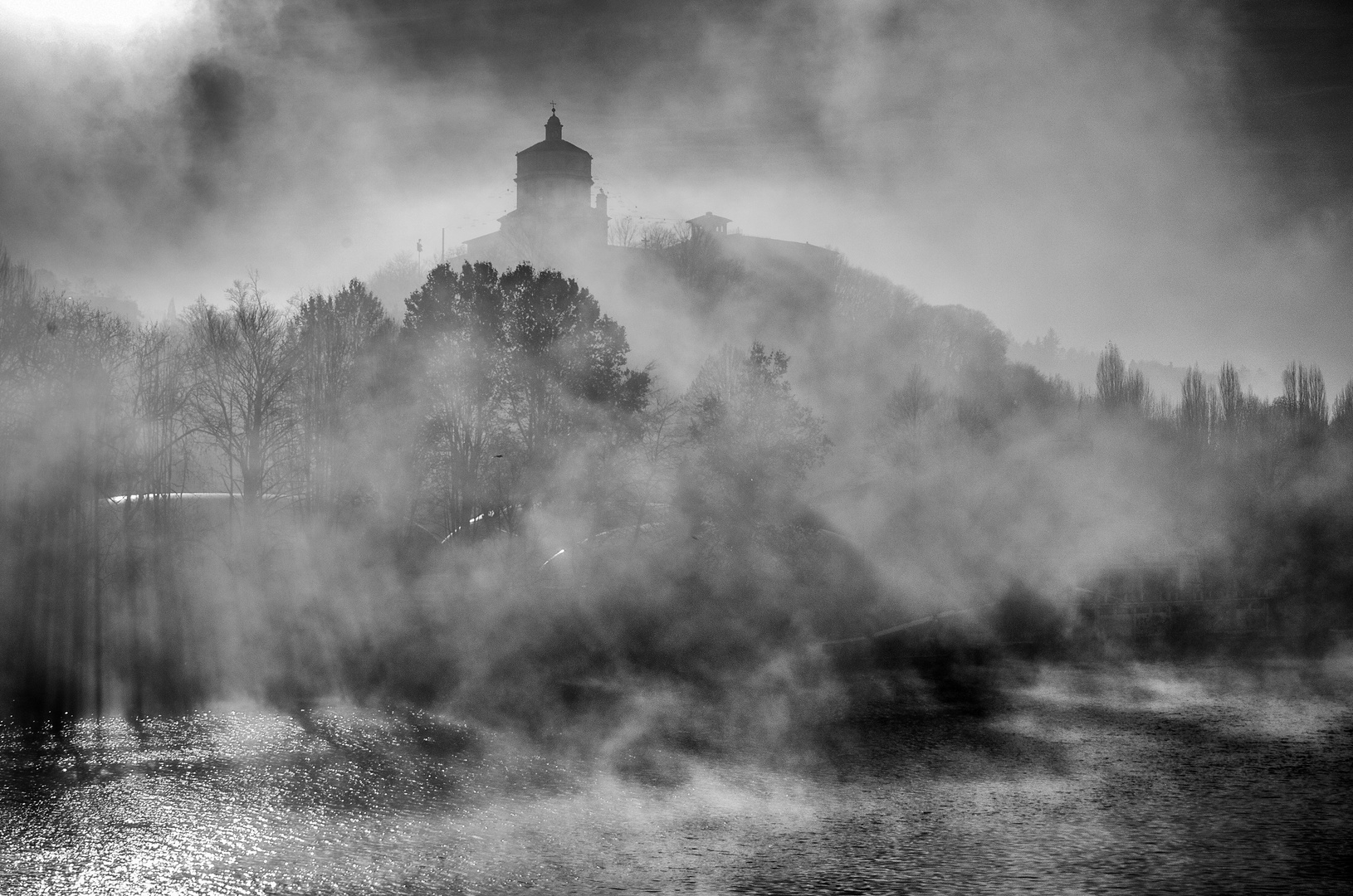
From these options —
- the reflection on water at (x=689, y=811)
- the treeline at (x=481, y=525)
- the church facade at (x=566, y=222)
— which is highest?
the church facade at (x=566, y=222)

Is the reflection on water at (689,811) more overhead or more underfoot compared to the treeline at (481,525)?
more underfoot

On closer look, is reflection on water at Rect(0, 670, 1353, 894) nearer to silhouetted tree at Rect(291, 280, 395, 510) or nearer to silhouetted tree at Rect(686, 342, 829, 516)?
silhouetted tree at Rect(686, 342, 829, 516)

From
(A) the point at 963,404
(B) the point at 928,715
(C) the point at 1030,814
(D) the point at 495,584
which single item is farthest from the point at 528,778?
(A) the point at 963,404

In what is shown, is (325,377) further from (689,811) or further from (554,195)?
Answer: (554,195)

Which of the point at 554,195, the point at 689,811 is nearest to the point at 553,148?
the point at 554,195

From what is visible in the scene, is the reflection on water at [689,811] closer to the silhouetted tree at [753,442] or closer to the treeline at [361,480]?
the treeline at [361,480]

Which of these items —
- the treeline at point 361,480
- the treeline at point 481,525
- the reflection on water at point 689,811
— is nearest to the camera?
the reflection on water at point 689,811

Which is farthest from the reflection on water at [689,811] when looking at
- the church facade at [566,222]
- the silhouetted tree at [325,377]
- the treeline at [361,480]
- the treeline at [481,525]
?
the church facade at [566,222]

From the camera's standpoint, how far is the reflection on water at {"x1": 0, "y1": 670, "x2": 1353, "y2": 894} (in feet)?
37.1

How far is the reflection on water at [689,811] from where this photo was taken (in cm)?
1130

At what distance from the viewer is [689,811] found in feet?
44.9

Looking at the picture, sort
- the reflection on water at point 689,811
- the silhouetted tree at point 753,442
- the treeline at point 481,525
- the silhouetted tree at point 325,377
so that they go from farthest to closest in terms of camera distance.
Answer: the silhouetted tree at point 325,377
the silhouetted tree at point 753,442
the treeline at point 481,525
the reflection on water at point 689,811

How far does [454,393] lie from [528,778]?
2017cm

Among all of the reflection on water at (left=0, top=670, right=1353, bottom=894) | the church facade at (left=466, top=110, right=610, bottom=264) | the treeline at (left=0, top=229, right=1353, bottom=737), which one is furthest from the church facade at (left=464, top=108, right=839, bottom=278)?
the reflection on water at (left=0, top=670, right=1353, bottom=894)
